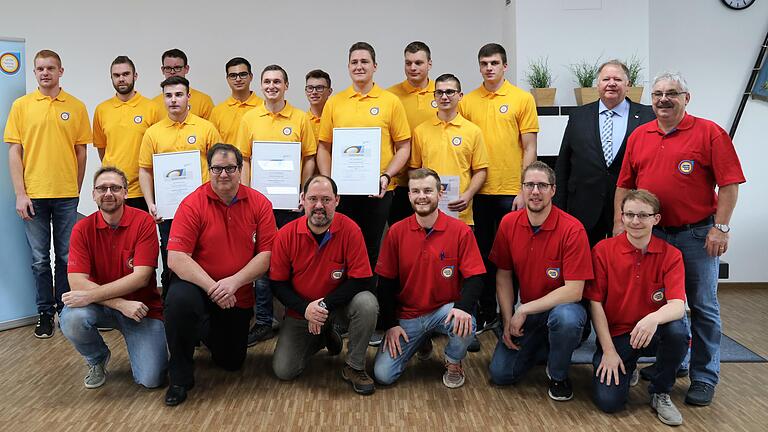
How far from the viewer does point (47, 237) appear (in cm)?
423

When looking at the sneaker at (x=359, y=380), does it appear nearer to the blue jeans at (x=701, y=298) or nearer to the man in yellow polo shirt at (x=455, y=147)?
the man in yellow polo shirt at (x=455, y=147)

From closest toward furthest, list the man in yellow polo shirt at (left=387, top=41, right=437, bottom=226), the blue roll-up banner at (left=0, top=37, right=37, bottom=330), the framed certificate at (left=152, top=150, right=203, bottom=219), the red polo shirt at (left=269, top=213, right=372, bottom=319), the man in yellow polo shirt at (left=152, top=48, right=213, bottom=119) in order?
1. the red polo shirt at (left=269, top=213, right=372, bottom=319)
2. the framed certificate at (left=152, top=150, right=203, bottom=219)
3. the man in yellow polo shirt at (left=387, top=41, right=437, bottom=226)
4. the blue roll-up banner at (left=0, top=37, right=37, bottom=330)
5. the man in yellow polo shirt at (left=152, top=48, right=213, bottom=119)

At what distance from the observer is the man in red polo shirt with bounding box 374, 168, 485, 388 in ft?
10.3

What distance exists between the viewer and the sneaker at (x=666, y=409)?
2.71 metres

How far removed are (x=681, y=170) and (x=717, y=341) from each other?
82 cm

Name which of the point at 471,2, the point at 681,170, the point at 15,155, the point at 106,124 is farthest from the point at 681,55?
the point at 15,155

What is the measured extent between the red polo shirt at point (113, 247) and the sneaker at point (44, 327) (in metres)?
1.19

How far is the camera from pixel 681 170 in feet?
9.45

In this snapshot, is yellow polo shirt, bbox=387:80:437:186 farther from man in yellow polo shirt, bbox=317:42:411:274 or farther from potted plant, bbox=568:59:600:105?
potted plant, bbox=568:59:600:105

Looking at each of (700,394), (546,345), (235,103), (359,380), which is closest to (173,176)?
(235,103)

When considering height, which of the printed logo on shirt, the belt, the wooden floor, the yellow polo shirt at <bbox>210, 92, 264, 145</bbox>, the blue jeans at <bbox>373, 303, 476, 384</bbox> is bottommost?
the wooden floor

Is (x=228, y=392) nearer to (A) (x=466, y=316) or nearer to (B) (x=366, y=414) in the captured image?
(B) (x=366, y=414)

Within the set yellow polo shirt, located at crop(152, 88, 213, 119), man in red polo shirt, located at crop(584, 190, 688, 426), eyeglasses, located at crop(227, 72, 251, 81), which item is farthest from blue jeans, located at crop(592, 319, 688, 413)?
yellow polo shirt, located at crop(152, 88, 213, 119)

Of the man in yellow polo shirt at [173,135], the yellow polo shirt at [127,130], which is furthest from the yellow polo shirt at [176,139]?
the yellow polo shirt at [127,130]
